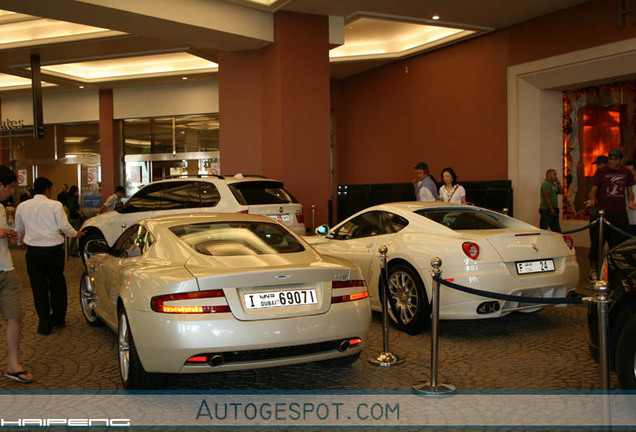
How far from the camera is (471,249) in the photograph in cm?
582

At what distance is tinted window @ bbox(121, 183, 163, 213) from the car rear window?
1.55m

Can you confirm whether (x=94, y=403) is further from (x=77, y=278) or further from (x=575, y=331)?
(x=77, y=278)

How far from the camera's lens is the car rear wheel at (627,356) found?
12.4ft

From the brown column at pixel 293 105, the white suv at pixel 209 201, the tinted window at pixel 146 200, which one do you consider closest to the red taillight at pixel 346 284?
the white suv at pixel 209 201

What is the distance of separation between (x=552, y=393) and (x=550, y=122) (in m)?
11.5

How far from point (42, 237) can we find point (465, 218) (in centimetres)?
472

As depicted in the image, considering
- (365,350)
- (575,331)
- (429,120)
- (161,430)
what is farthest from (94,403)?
(429,120)

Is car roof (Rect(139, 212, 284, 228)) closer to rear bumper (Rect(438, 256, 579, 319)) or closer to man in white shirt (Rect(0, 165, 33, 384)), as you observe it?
man in white shirt (Rect(0, 165, 33, 384))

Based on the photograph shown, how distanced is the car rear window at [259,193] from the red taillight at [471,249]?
4.71 m

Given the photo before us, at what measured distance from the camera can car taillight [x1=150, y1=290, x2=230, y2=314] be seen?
396 centimetres

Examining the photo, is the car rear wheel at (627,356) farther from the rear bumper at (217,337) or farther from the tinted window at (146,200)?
Result: the tinted window at (146,200)

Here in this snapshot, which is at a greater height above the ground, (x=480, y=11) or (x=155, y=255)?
(x=480, y=11)

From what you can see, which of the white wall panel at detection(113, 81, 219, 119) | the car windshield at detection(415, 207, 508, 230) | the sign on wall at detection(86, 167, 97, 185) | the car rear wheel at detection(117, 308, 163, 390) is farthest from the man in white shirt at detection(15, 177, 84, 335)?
the sign on wall at detection(86, 167, 97, 185)

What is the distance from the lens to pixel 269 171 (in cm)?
1343
